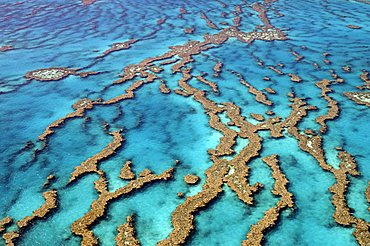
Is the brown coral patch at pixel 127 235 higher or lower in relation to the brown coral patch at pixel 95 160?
higher

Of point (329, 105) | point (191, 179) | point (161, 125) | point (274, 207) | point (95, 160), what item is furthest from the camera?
point (329, 105)

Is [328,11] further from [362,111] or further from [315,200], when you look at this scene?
[315,200]

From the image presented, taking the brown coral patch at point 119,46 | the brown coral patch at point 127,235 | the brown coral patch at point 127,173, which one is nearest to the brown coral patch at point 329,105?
the brown coral patch at point 127,173

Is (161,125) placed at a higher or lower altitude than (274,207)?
lower

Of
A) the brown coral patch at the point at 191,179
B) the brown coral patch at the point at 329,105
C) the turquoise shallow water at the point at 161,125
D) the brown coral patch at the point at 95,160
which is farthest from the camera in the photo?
the brown coral patch at the point at 329,105

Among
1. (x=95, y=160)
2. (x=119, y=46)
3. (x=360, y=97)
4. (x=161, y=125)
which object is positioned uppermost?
(x=95, y=160)

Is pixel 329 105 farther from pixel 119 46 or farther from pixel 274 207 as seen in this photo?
pixel 119 46

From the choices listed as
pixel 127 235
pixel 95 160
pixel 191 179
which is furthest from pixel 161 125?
pixel 127 235

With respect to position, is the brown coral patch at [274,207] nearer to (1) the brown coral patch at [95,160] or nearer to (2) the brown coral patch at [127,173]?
(2) the brown coral patch at [127,173]

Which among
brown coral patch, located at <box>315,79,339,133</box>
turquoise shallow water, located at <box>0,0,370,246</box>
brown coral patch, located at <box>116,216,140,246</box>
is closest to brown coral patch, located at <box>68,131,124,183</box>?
turquoise shallow water, located at <box>0,0,370,246</box>
